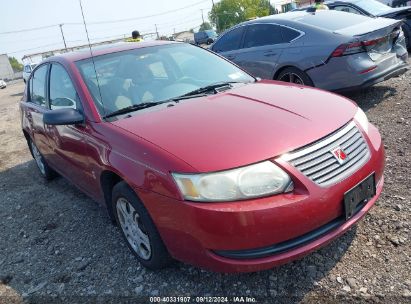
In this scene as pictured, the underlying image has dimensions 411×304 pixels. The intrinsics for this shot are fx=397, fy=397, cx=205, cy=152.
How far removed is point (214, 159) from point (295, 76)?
415 cm

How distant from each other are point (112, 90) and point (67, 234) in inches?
58.1

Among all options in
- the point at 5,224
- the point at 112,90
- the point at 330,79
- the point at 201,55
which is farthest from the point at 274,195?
the point at 330,79

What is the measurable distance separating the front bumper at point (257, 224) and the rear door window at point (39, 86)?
102 inches

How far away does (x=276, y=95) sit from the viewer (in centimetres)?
309

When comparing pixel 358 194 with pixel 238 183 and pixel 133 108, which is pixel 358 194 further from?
pixel 133 108

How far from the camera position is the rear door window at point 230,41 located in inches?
279

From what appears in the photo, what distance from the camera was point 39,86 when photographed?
4.52 meters

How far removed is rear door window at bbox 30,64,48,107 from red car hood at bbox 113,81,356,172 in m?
1.86

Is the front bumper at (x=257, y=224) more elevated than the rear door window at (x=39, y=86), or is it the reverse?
the rear door window at (x=39, y=86)

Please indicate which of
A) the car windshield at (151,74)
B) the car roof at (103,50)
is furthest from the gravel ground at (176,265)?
the car roof at (103,50)

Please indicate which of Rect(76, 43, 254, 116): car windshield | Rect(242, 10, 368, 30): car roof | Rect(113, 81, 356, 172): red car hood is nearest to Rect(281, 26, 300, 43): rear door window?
Rect(242, 10, 368, 30): car roof

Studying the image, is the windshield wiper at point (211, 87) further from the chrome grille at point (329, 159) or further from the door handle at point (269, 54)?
the door handle at point (269, 54)

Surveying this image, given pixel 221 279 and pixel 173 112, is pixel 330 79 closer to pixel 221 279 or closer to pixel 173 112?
pixel 173 112

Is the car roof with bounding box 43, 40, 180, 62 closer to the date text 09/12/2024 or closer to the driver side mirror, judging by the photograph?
the driver side mirror
